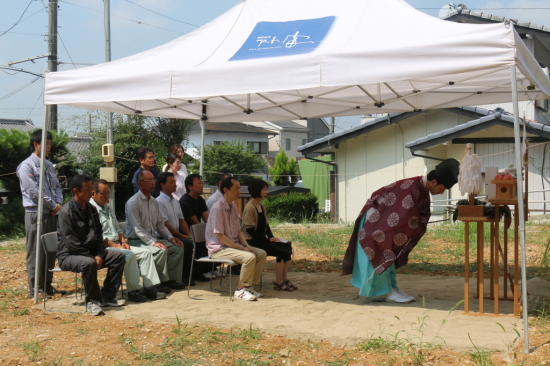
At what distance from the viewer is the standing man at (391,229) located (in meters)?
5.45

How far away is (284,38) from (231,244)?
2145mm

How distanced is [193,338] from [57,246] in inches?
76.0

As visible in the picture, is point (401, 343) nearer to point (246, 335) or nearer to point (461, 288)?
point (246, 335)

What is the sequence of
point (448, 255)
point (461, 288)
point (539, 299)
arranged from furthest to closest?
point (448, 255)
point (461, 288)
point (539, 299)

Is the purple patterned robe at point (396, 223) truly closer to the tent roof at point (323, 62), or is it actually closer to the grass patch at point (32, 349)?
the tent roof at point (323, 62)

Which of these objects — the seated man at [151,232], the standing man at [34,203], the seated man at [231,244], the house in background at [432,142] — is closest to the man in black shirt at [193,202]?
the seated man at [151,232]

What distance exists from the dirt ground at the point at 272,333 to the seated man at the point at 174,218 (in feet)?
2.07

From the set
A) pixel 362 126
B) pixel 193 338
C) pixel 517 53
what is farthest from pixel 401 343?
pixel 362 126

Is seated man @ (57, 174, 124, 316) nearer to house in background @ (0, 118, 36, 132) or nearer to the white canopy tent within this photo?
the white canopy tent

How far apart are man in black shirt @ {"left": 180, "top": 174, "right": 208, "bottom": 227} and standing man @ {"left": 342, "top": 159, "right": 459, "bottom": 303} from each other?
2250 mm

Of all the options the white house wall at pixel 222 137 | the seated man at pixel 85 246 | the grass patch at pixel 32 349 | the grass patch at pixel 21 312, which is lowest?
the grass patch at pixel 32 349

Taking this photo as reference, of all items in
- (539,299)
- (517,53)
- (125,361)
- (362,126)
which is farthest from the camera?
(362,126)

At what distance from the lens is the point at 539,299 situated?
5.56 m

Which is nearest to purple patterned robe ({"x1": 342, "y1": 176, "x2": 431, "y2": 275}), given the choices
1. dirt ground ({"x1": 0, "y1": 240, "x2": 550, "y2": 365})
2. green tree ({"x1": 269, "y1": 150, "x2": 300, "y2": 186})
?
dirt ground ({"x1": 0, "y1": 240, "x2": 550, "y2": 365})
